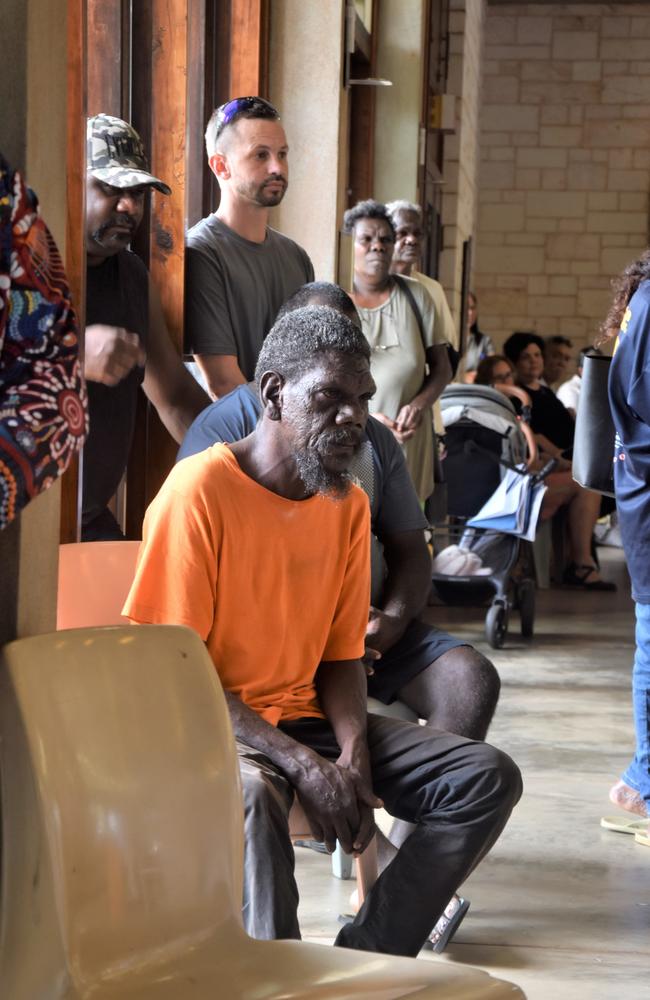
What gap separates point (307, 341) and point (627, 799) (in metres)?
2.11

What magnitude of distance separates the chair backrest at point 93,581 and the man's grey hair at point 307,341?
499 millimetres

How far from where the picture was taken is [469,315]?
10734 mm

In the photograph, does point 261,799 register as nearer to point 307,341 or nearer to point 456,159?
point 307,341

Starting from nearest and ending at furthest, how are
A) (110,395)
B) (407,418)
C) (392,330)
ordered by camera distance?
(110,395), (407,418), (392,330)

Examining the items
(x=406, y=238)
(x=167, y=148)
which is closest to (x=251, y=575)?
(x=167, y=148)

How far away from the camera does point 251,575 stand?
2518 mm

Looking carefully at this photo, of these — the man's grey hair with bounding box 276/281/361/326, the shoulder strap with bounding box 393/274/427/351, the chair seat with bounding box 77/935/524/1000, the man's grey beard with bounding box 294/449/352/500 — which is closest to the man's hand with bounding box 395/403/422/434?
the shoulder strap with bounding box 393/274/427/351

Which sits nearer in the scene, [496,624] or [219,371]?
[219,371]

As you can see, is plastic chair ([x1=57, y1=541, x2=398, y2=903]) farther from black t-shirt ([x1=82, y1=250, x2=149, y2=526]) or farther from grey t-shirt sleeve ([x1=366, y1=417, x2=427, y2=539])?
grey t-shirt sleeve ([x1=366, y1=417, x2=427, y2=539])

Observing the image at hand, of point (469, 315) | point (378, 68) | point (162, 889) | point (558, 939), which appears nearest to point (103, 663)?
point (162, 889)

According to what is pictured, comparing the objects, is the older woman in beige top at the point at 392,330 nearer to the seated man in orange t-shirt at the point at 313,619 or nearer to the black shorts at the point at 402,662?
the black shorts at the point at 402,662

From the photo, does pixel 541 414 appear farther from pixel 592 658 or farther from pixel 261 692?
pixel 261 692

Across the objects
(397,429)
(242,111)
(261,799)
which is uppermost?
(242,111)

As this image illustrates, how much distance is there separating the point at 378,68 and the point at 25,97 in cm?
581
